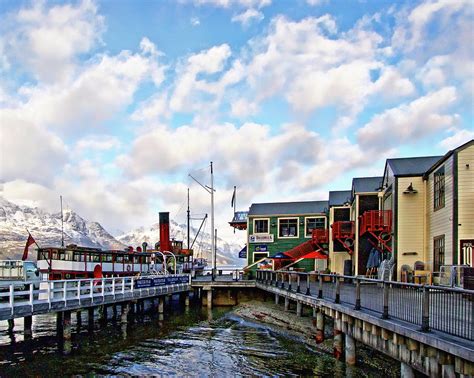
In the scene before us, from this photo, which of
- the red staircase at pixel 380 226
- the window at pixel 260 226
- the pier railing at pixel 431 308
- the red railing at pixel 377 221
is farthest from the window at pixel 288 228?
the pier railing at pixel 431 308

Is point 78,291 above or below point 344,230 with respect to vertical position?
below

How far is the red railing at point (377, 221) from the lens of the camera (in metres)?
28.5

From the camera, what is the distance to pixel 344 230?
3666cm

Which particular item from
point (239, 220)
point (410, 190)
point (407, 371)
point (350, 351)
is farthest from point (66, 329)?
point (239, 220)

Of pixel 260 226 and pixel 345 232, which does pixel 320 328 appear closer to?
pixel 345 232

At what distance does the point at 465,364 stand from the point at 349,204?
33.7 m

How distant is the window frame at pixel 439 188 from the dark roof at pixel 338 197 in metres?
20.8

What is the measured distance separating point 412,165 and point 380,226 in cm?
420

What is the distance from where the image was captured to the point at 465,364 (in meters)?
8.77

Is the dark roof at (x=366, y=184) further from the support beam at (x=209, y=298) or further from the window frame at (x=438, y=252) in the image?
the support beam at (x=209, y=298)

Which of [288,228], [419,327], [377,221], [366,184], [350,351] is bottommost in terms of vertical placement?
[350,351]

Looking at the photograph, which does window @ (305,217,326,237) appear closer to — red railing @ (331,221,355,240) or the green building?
the green building

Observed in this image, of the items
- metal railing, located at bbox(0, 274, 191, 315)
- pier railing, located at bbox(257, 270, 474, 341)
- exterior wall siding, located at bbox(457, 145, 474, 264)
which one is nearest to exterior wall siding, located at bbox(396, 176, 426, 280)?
exterior wall siding, located at bbox(457, 145, 474, 264)

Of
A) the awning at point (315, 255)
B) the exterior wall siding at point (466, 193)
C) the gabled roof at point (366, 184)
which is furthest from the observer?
the awning at point (315, 255)
